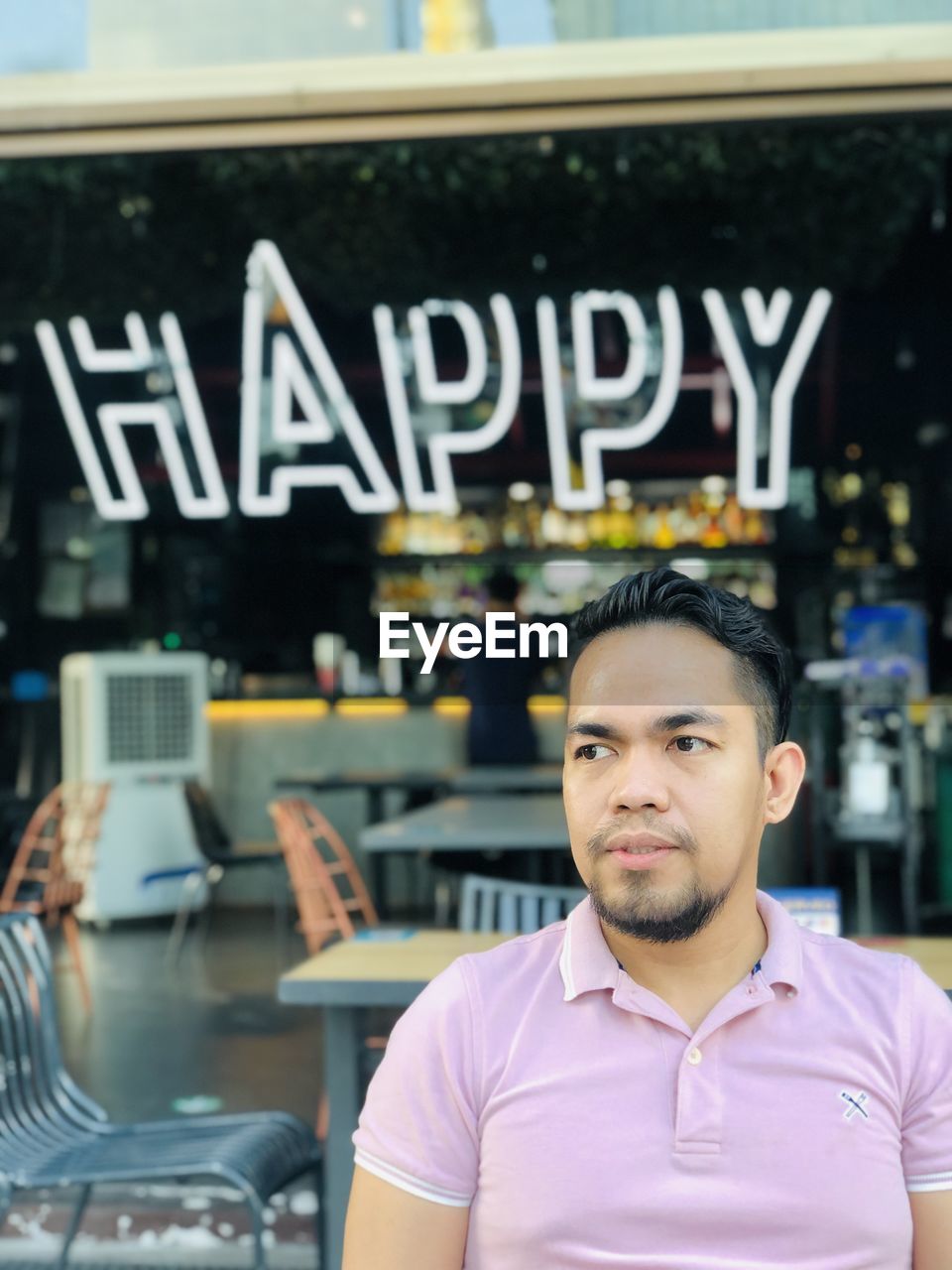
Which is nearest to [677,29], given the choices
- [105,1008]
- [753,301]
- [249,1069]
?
[753,301]

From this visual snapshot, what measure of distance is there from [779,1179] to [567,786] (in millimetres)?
394

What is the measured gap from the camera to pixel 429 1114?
1339 millimetres

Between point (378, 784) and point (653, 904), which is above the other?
point (653, 904)

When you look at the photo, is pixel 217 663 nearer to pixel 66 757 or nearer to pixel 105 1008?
pixel 66 757

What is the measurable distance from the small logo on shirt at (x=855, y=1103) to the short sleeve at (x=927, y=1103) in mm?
53

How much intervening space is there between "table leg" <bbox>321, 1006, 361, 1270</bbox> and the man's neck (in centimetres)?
132

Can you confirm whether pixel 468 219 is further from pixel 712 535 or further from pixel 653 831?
pixel 653 831

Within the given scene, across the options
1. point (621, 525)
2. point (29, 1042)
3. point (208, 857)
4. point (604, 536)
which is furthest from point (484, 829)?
point (208, 857)

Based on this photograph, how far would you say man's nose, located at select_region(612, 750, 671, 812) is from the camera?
1.32m

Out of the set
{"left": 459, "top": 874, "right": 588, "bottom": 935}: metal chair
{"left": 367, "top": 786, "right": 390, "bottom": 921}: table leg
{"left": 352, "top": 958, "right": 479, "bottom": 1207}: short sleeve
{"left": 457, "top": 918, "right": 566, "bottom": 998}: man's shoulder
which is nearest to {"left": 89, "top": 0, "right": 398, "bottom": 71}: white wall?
{"left": 459, "top": 874, "right": 588, "bottom": 935}: metal chair

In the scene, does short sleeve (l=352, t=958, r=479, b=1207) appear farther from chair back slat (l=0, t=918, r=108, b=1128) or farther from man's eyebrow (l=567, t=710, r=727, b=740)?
chair back slat (l=0, t=918, r=108, b=1128)

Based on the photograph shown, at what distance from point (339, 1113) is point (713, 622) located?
5.13 ft

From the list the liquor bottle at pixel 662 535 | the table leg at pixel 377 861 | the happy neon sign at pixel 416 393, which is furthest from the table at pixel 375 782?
the happy neon sign at pixel 416 393

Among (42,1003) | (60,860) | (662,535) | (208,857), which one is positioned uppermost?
(662,535)
